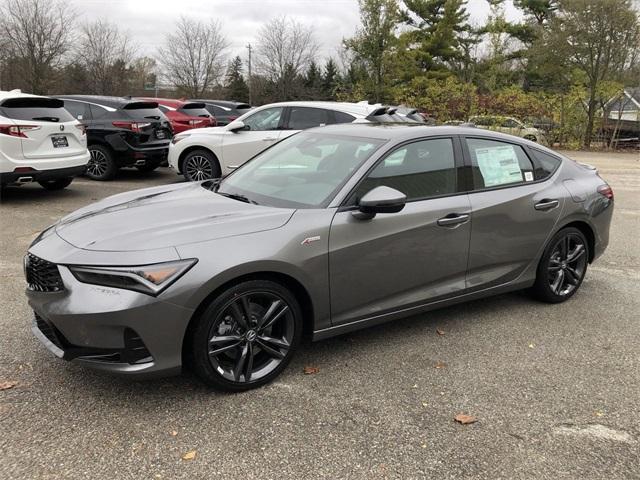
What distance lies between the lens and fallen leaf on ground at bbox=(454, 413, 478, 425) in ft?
9.40

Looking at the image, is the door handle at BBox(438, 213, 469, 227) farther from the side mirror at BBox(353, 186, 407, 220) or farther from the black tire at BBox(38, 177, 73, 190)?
the black tire at BBox(38, 177, 73, 190)

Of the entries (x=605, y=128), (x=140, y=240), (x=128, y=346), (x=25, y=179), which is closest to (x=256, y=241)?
(x=140, y=240)

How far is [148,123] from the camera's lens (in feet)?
32.9

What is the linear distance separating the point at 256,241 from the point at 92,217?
114 centimetres

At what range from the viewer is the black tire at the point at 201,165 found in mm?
9625

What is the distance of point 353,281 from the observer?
3320 mm

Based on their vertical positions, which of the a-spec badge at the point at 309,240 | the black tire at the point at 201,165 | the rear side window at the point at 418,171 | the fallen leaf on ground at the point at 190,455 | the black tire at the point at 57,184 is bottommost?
the fallen leaf on ground at the point at 190,455

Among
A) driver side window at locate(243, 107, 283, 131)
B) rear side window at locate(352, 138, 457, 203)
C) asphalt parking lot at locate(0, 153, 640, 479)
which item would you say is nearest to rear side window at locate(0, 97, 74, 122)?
driver side window at locate(243, 107, 283, 131)

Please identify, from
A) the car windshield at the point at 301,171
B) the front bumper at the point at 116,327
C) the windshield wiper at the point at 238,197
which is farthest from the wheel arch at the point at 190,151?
the front bumper at the point at 116,327

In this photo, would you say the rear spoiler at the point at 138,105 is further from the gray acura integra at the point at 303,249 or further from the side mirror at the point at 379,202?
the side mirror at the point at 379,202

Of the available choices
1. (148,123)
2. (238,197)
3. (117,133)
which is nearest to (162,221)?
(238,197)

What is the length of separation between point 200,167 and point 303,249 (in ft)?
23.1

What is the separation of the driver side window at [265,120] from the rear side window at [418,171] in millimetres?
5704

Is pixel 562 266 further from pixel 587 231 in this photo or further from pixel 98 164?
pixel 98 164
